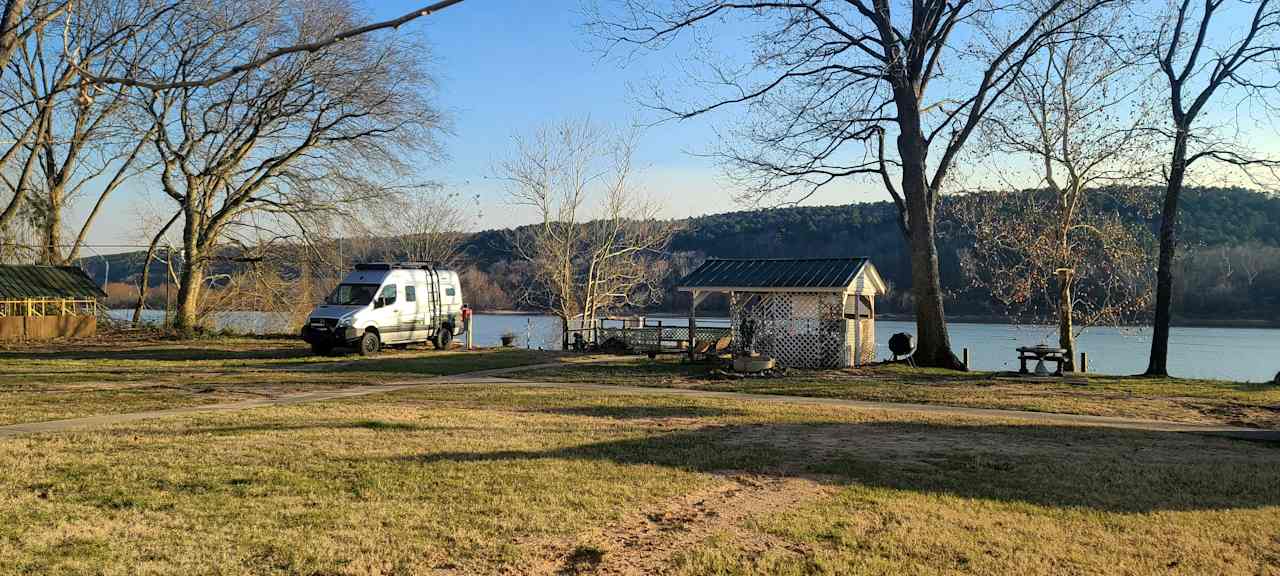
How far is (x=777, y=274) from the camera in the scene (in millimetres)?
23484

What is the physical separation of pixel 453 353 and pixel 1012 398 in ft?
51.0

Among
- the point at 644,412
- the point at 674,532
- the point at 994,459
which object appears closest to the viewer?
the point at 674,532

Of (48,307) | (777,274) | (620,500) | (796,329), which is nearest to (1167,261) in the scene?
(796,329)

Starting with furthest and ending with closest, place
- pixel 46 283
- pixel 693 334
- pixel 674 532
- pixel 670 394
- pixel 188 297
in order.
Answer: pixel 188 297
pixel 46 283
pixel 693 334
pixel 670 394
pixel 674 532

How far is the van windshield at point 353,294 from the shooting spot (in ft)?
81.1

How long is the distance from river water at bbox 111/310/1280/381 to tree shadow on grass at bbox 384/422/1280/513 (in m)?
20.9

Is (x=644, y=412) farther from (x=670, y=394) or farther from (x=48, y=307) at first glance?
(x=48, y=307)

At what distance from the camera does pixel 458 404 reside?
1377cm

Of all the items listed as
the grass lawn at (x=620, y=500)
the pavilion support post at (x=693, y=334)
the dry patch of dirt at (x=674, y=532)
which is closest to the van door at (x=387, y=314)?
the pavilion support post at (x=693, y=334)

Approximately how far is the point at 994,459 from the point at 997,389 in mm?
→ 8484

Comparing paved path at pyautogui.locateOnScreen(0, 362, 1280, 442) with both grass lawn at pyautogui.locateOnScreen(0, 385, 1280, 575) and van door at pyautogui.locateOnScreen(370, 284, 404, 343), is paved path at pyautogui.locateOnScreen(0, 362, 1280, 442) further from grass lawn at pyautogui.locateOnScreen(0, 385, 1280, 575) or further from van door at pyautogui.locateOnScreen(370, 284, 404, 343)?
van door at pyautogui.locateOnScreen(370, 284, 404, 343)

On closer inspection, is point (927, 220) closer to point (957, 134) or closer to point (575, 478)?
point (957, 134)

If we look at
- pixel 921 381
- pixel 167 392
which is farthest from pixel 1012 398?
pixel 167 392

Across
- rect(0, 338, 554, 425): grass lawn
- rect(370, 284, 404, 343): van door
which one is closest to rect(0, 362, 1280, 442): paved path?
rect(0, 338, 554, 425): grass lawn
